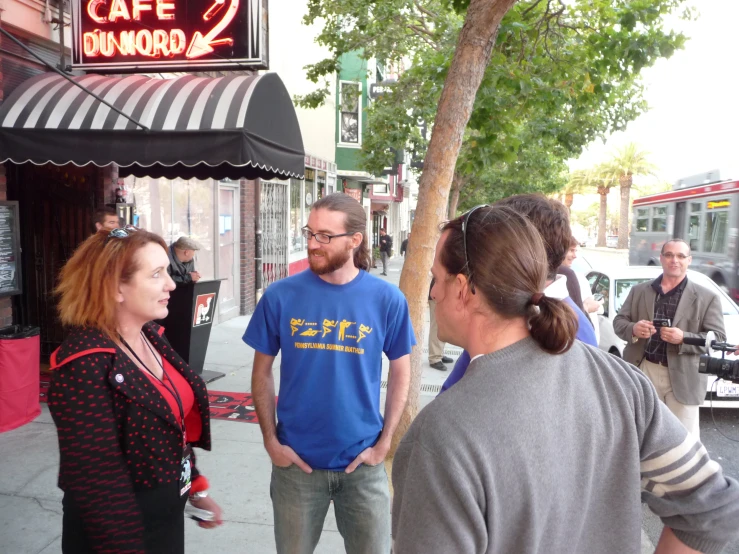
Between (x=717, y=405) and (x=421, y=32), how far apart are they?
32.1 ft

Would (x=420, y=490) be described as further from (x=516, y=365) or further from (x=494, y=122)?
(x=494, y=122)

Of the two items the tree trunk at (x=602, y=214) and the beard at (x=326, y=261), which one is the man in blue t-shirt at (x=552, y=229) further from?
the tree trunk at (x=602, y=214)

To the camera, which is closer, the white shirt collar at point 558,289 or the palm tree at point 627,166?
the white shirt collar at point 558,289

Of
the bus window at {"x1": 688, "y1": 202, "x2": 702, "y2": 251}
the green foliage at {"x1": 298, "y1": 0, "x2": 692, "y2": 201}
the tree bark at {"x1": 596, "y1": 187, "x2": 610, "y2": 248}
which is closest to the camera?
the green foliage at {"x1": 298, "y1": 0, "x2": 692, "y2": 201}

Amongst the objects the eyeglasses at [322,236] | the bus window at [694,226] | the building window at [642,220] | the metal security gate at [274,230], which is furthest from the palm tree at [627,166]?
the eyeglasses at [322,236]

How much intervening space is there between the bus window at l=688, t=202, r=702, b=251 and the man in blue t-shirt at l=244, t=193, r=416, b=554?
14.4 meters

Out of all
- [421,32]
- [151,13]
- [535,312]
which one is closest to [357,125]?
[421,32]

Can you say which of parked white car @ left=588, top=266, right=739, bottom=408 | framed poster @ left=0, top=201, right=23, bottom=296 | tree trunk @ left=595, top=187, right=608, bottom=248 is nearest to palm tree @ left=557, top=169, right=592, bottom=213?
tree trunk @ left=595, top=187, right=608, bottom=248

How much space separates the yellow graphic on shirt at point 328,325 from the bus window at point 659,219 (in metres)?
17.5

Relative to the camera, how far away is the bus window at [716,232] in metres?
13.5

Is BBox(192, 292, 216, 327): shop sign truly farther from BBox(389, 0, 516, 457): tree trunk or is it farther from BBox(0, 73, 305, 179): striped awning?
BBox(389, 0, 516, 457): tree trunk

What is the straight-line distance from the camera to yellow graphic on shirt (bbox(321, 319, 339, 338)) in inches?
103

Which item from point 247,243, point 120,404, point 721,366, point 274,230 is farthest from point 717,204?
point 120,404

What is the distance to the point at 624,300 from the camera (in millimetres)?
7180
